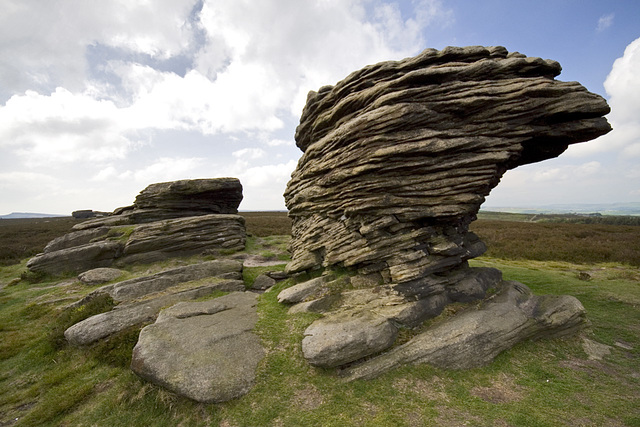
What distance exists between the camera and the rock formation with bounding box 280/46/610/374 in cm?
1388

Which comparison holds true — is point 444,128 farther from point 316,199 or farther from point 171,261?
point 171,261

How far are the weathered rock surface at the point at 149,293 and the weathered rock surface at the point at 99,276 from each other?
5883 millimetres

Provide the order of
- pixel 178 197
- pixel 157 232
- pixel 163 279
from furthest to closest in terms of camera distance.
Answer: pixel 178 197 < pixel 157 232 < pixel 163 279

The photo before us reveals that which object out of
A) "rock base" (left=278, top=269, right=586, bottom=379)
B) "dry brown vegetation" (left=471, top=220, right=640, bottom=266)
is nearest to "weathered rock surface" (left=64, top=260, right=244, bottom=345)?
"rock base" (left=278, top=269, right=586, bottom=379)

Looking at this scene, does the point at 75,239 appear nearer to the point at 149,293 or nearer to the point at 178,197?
the point at 178,197

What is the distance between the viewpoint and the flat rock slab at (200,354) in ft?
34.3

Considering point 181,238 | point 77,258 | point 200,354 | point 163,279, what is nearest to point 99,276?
point 77,258

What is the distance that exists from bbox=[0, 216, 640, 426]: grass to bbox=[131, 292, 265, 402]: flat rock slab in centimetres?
46

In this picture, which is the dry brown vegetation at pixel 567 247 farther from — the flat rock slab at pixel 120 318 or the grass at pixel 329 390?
the flat rock slab at pixel 120 318

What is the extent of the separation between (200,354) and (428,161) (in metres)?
15.2

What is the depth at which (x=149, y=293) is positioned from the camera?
63.9ft

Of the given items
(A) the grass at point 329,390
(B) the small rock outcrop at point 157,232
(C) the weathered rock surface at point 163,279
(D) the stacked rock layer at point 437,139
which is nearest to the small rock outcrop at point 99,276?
(B) the small rock outcrop at point 157,232

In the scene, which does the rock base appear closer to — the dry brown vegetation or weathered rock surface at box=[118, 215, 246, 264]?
weathered rock surface at box=[118, 215, 246, 264]

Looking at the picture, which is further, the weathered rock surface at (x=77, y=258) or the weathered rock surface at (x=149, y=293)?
the weathered rock surface at (x=77, y=258)
